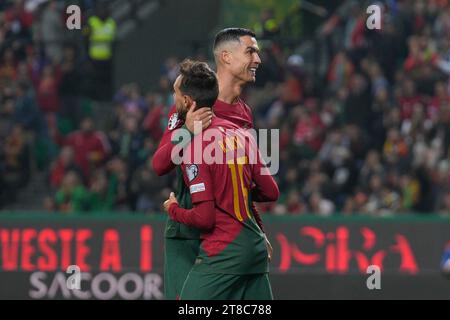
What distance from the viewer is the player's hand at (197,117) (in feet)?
23.5

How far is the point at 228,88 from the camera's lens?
25.6 feet

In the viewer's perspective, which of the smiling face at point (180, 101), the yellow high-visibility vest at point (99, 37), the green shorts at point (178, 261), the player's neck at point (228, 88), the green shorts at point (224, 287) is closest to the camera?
the green shorts at point (224, 287)

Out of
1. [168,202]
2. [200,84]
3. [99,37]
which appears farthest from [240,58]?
[99,37]

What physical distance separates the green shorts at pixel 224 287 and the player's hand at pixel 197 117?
2.67 feet

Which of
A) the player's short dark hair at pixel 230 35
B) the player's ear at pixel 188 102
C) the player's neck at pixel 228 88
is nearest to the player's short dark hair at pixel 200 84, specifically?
the player's ear at pixel 188 102

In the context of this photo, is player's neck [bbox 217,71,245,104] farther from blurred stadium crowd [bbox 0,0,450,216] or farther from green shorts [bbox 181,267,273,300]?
blurred stadium crowd [bbox 0,0,450,216]

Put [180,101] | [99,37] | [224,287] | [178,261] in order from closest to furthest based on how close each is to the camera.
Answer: [224,287] → [180,101] → [178,261] → [99,37]

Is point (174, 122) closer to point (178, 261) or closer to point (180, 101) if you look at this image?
point (180, 101)

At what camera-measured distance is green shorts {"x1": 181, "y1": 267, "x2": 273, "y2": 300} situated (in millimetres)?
7152

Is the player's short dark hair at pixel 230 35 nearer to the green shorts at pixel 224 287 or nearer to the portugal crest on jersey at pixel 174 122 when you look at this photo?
the portugal crest on jersey at pixel 174 122

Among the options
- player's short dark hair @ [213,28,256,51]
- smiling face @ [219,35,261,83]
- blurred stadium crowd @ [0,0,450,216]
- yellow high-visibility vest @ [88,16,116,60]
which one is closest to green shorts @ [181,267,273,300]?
smiling face @ [219,35,261,83]

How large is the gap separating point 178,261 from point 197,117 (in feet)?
3.20

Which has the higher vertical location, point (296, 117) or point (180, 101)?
point (180, 101)

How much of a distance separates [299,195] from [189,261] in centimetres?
820
